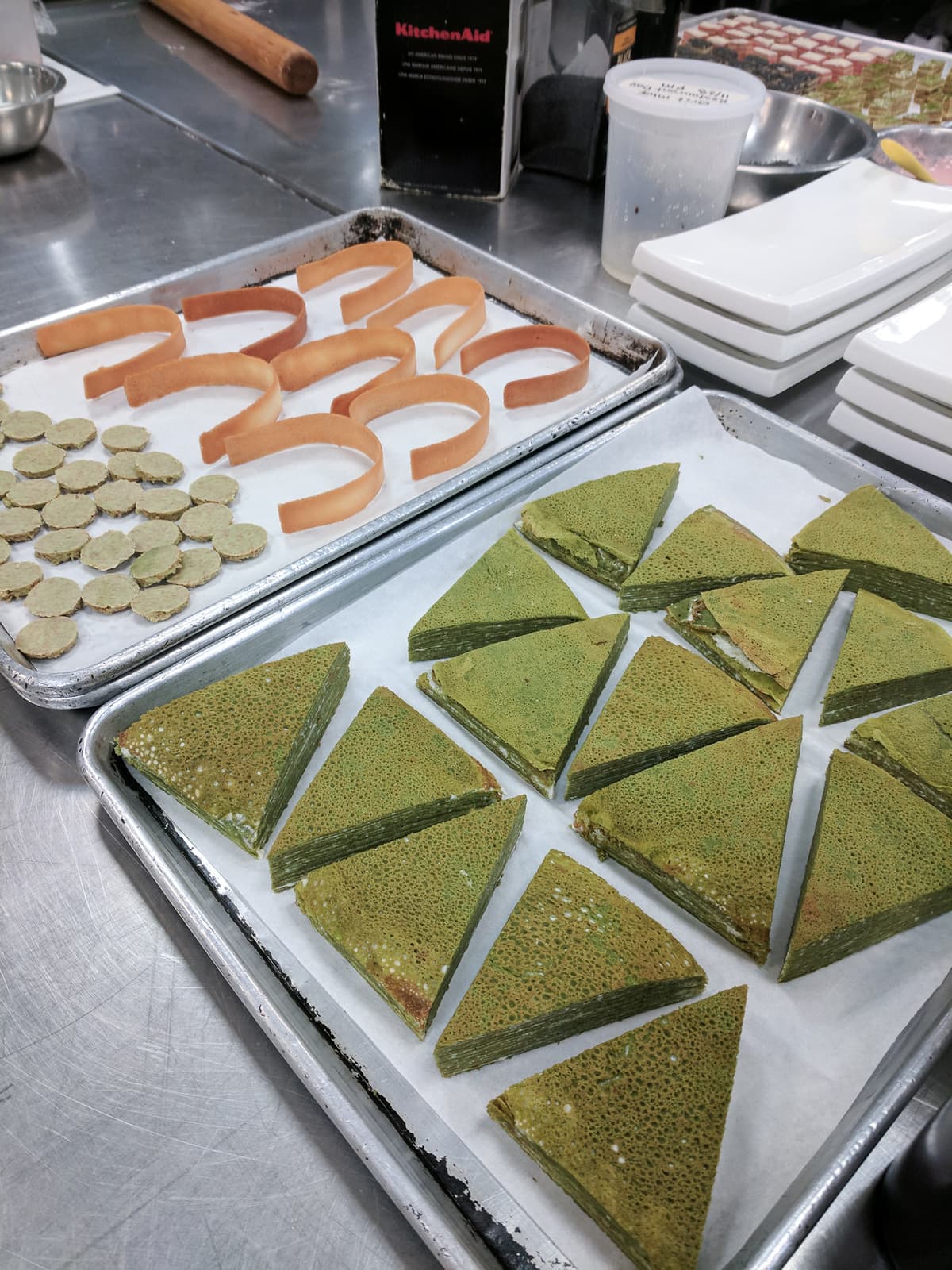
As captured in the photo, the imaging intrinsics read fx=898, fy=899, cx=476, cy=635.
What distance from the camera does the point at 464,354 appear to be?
1.87 m

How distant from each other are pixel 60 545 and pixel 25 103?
165 cm

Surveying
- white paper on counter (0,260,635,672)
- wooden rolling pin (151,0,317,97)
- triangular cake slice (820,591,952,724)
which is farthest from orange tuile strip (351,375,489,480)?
wooden rolling pin (151,0,317,97)

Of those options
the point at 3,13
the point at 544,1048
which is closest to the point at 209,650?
the point at 544,1048

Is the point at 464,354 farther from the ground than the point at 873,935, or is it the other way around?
the point at 464,354

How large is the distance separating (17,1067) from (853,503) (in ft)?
4.97

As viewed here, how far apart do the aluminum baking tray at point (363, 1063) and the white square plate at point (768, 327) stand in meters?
0.97

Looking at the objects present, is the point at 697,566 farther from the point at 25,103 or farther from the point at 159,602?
the point at 25,103

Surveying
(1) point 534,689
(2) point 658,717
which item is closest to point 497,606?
(1) point 534,689

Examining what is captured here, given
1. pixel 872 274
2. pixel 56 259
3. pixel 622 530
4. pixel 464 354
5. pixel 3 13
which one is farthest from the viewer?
pixel 3 13

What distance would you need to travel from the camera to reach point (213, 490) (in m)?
1.63

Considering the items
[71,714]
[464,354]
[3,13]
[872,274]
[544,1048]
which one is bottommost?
[544,1048]

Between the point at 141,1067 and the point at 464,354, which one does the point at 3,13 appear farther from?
the point at 141,1067

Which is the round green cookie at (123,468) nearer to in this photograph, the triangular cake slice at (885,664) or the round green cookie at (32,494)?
the round green cookie at (32,494)

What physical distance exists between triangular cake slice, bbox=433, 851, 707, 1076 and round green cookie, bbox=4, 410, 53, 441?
1.27m
